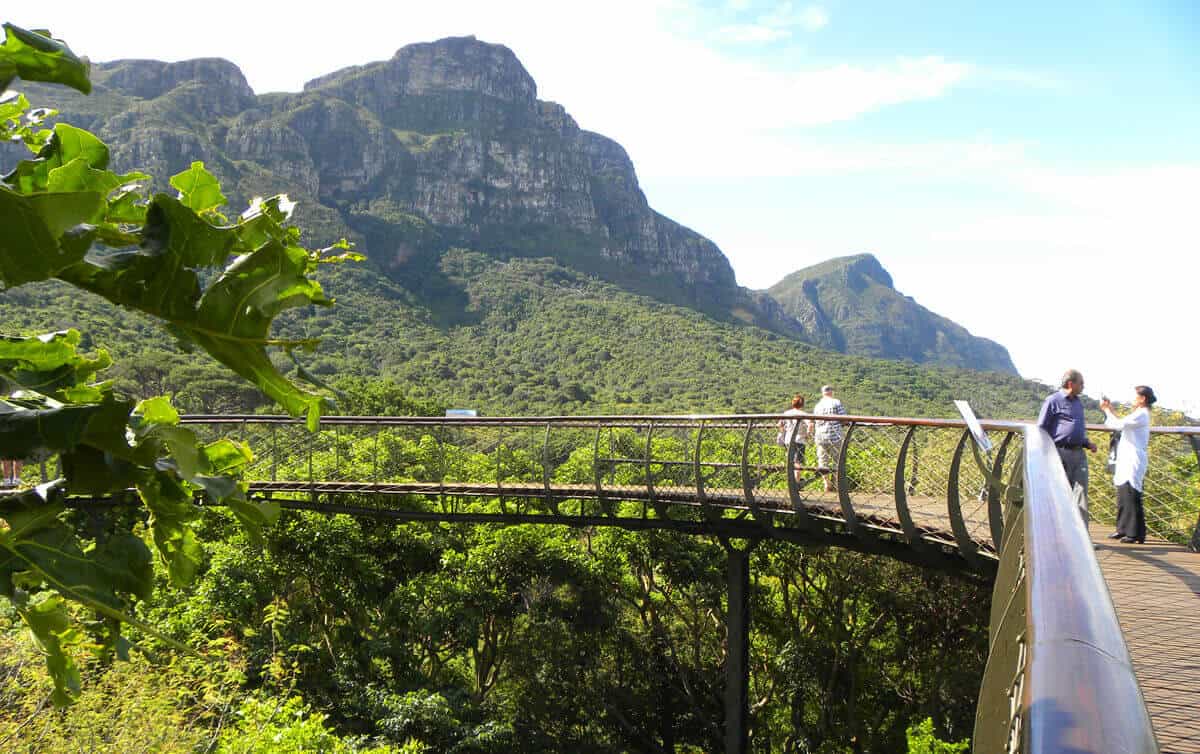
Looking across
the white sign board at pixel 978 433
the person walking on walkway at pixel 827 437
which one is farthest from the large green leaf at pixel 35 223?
the person walking on walkway at pixel 827 437

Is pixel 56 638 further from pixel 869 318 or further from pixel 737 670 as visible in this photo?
pixel 869 318

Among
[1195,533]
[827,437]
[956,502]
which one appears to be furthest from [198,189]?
[827,437]

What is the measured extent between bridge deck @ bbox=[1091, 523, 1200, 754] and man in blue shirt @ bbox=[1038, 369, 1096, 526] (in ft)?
1.82

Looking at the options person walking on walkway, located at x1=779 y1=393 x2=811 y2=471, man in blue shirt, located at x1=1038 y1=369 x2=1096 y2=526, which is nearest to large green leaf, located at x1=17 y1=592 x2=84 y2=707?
man in blue shirt, located at x1=1038 y1=369 x2=1096 y2=526

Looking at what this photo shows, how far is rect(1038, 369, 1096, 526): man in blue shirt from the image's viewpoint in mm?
5059

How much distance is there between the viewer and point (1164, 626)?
10.4ft

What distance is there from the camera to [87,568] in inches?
39.5

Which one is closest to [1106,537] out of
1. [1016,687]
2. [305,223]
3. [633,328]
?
[1016,687]

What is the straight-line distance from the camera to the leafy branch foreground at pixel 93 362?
0.84m

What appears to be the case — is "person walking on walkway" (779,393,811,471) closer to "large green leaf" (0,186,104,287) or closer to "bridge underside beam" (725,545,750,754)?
"bridge underside beam" (725,545,750,754)

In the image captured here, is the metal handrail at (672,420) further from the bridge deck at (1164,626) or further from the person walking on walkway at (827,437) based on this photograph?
the bridge deck at (1164,626)

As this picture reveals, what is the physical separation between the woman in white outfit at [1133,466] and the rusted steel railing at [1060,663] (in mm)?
4626

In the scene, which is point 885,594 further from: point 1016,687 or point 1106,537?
point 1016,687

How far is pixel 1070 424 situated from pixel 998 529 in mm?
1353
